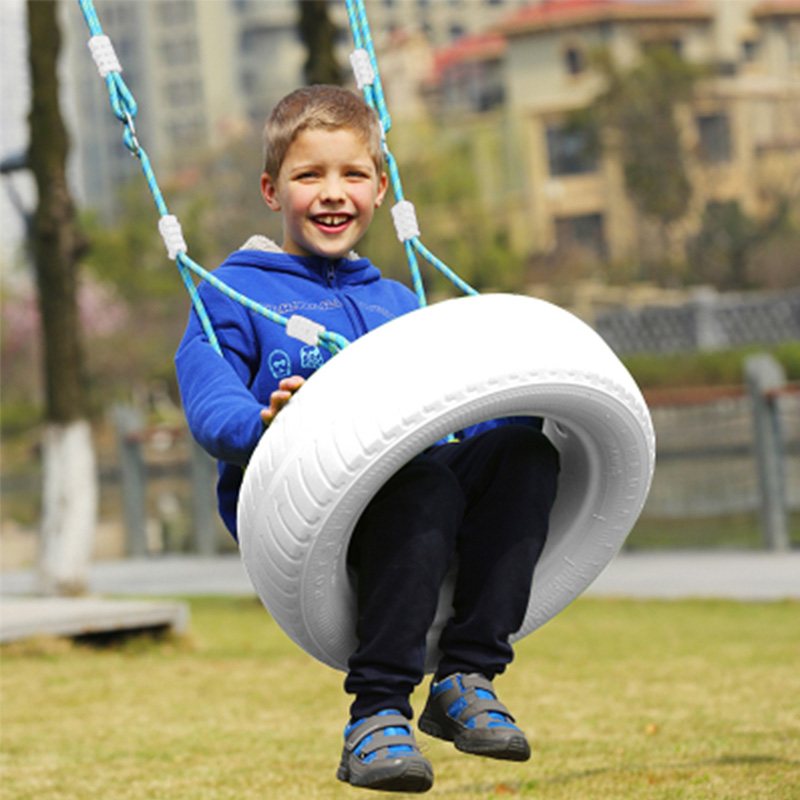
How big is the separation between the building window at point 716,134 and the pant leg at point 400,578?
46.9 meters

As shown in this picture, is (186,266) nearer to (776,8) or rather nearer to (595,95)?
(595,95)

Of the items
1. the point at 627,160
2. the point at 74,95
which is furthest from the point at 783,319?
the point at 74,95

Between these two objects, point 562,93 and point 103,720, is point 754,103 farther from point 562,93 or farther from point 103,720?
point 103,720

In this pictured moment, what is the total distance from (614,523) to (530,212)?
56001 mm

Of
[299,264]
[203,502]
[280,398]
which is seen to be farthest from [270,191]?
[203,502]

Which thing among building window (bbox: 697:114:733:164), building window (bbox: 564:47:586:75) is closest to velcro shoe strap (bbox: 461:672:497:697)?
building window (bbox: 697:114:733:164)

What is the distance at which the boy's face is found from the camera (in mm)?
3336

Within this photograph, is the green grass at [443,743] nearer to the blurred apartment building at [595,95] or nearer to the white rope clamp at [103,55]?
the white rope clamp at [103,55]

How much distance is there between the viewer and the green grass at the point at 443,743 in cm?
454

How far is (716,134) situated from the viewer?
1978 inches

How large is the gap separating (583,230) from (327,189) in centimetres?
5657

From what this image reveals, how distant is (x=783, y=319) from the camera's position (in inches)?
1310

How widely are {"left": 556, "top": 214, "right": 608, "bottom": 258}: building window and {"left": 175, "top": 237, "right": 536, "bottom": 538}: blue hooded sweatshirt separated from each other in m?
54.8

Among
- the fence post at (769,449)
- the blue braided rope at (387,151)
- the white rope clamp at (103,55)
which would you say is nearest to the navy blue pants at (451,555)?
Answer: the blue braided rope at (387,151)
